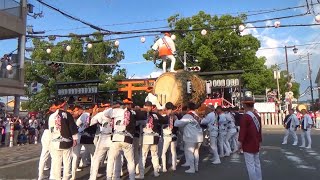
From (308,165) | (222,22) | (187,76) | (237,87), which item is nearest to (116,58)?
(222,22)

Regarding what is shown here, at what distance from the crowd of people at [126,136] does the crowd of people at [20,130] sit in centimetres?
1016

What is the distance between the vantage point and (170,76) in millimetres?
12734

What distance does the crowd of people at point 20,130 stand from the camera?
818 inches

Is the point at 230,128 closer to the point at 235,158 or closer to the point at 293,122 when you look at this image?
the point at 235,158

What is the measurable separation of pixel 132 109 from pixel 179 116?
2557 millimetres

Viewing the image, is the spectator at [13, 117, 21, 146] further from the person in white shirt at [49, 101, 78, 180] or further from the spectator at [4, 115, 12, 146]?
the person in white shirt at [49, 101, 78, 180]

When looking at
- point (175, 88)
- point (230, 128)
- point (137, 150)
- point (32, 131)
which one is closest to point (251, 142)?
point (137, 150)

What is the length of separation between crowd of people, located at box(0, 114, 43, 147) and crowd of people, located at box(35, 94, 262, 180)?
Result: 10165 millimetres

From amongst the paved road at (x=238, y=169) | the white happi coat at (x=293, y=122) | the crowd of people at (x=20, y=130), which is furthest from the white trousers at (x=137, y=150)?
the crowd of people at (x=20, y=130)

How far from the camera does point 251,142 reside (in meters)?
7.71

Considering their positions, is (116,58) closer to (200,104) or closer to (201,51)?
(201,51)

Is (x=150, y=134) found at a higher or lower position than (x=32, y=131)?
higher

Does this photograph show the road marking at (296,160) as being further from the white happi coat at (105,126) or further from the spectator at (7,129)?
the spectator at (7,129)

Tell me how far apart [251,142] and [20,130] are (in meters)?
17.1
